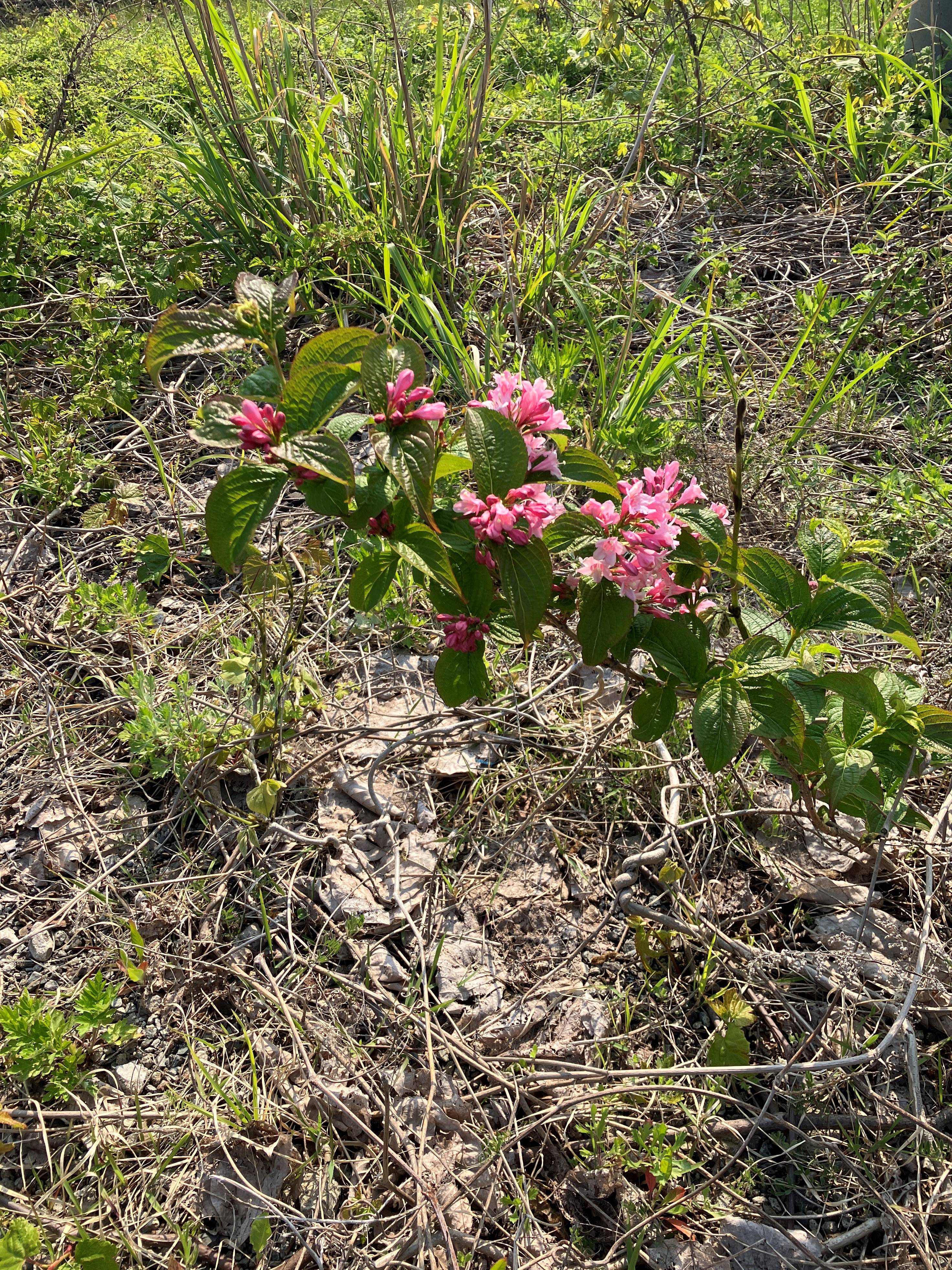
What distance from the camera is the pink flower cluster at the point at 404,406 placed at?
3.36 ft

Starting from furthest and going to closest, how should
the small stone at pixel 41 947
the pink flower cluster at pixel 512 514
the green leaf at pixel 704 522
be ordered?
the small stone at pixel 41 947, the green leaf at pixel 704 522, the pink flower cluster at pixel 512 514

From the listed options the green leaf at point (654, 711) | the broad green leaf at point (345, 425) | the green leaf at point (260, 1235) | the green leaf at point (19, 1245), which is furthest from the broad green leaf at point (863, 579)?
the green leaf at point (19, 1245)

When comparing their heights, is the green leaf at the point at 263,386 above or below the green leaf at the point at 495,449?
above

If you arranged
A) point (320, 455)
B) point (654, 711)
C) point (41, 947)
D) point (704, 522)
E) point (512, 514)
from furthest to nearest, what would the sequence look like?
point (41, 947), point (654, 711), point (704, 522), point (512, 514), point (320, 455)

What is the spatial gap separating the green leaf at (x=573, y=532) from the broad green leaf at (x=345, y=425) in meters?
0.26

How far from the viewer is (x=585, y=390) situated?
2531 millimetres

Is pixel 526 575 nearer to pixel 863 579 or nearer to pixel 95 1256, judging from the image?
pixel 863 579

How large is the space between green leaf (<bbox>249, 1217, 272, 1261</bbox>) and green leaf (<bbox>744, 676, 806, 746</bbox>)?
0.97 meters

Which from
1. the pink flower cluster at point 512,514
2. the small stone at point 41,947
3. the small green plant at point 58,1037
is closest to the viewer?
the pink flower cluster at point 512,514

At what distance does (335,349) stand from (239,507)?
0.69 feet

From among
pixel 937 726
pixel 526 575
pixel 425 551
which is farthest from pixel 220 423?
pixel 937 726

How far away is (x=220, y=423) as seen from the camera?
3.21ft

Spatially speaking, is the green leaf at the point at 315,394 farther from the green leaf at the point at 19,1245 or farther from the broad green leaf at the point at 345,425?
the green leaf at the point at 19,1245

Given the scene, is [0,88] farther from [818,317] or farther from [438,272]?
[818,317]
